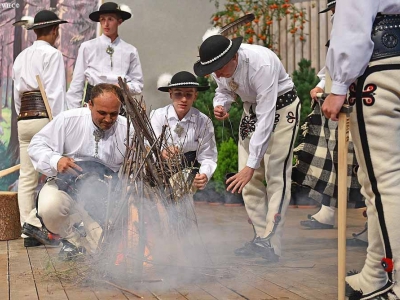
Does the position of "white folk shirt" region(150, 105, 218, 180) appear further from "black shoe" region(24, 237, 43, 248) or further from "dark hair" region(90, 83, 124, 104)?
"black shoe" region(24, 237, 43, 248)

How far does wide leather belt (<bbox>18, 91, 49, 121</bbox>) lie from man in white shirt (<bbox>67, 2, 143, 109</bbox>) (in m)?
0.48

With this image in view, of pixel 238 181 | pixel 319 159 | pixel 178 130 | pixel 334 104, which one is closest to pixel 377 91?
pixel 334 104

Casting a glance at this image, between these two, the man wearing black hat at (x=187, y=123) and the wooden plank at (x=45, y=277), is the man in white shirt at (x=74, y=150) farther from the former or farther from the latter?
the man wearing black hat at (x=187, y=123)

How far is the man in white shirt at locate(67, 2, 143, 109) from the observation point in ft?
21.4

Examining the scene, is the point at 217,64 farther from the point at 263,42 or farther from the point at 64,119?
the point at 263,42

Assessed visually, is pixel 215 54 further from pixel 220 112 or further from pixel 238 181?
pixel 238 181

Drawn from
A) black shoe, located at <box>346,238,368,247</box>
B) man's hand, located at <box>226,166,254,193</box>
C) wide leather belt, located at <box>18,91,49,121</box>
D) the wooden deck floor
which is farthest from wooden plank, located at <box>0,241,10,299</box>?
black shoe, located at <box>346,238,368,247</box>

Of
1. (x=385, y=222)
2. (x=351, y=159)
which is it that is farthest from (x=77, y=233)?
(x=385, y=222)

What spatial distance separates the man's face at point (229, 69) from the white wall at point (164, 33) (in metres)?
4.98

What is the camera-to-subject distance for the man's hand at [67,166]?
4.41 meters

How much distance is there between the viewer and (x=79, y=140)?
474cm

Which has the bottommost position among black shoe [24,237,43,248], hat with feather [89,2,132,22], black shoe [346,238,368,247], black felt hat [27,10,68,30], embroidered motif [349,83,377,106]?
black shoe [24,237,43,248]

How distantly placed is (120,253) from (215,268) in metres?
0.64

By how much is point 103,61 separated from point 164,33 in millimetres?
3500
